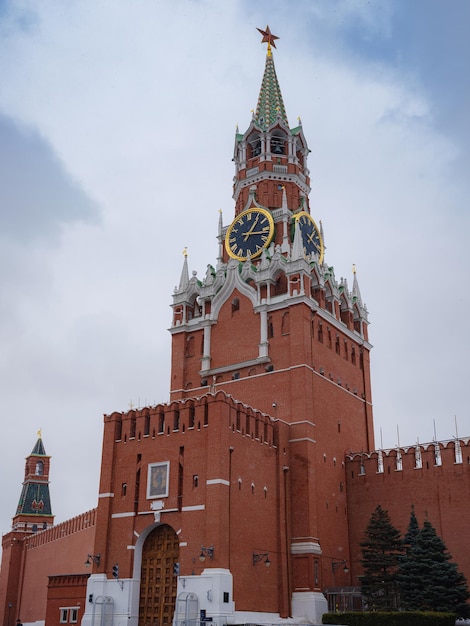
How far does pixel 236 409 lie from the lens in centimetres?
4316

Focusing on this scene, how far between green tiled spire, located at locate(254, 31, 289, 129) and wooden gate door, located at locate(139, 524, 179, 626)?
112 ft

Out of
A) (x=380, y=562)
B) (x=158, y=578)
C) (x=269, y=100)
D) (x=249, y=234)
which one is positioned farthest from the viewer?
(x=269, y=100)

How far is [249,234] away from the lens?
57219mm

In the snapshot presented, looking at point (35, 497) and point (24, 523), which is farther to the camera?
point (35, 497)

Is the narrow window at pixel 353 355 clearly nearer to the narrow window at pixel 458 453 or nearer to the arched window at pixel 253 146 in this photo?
the narrow window at pixel 458 453

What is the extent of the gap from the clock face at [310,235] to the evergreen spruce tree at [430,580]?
2294 centimetres

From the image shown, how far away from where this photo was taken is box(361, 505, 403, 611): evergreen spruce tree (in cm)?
4200

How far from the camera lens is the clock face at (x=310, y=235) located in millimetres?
56750

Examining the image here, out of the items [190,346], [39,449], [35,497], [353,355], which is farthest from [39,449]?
[353,355]

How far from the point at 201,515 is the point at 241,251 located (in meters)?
22.7

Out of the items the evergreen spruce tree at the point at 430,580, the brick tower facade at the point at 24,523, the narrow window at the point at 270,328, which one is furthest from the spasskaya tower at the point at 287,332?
the brick tower facade at the point at 24,523

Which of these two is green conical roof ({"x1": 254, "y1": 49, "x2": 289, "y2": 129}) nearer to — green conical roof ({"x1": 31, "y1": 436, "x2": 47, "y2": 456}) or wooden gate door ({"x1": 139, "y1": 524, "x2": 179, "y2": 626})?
wooden gate door ({"x1": 139, "y1": 524, "x2": 179, "y2": 626})

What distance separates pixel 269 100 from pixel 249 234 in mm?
14160

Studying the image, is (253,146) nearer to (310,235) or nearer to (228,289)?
(310,235)
